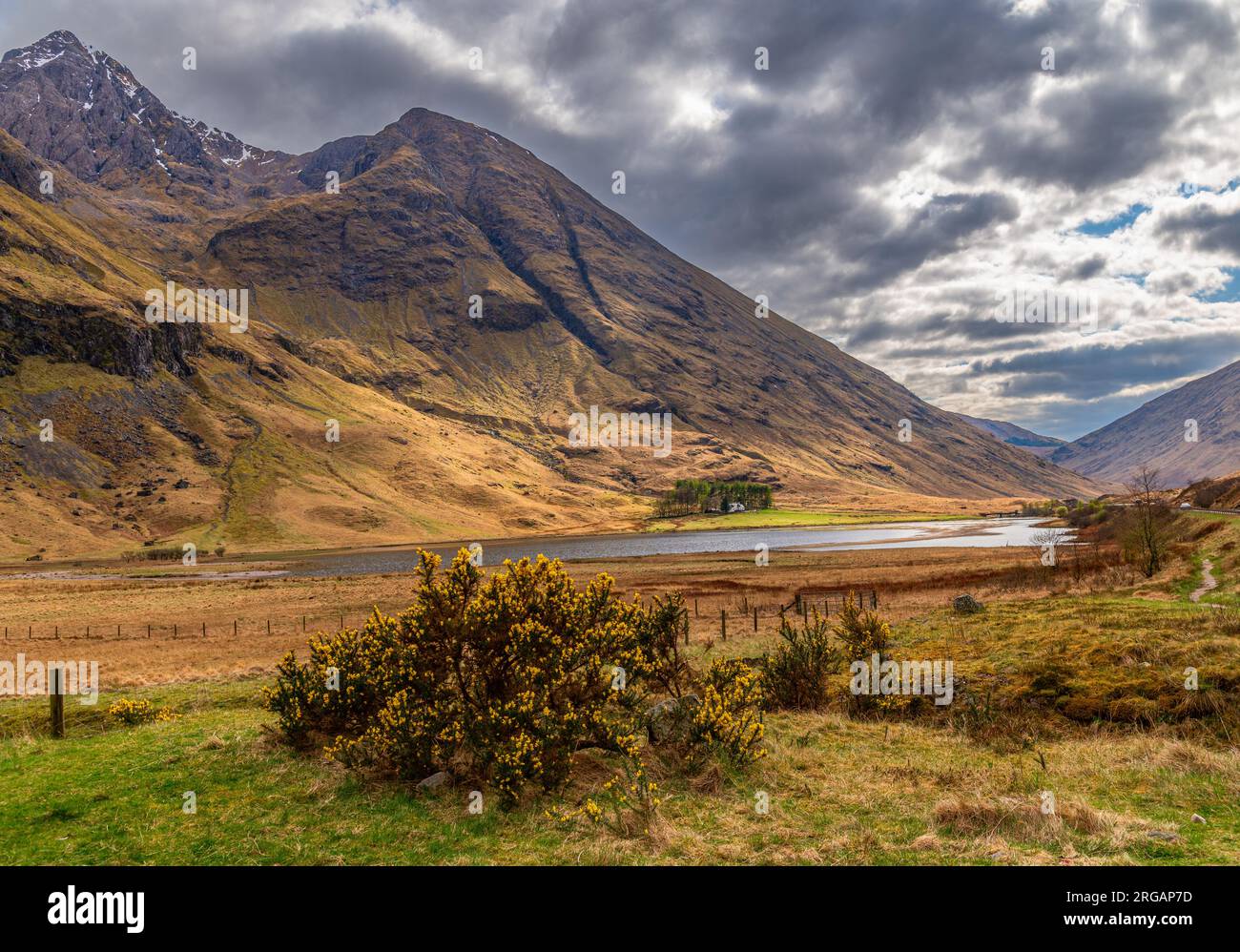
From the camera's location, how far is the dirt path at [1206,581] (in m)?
30.1

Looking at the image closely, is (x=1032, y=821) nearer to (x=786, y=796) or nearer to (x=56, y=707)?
(x=786, y=796)

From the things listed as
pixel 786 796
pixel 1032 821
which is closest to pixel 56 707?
pixel 786 796

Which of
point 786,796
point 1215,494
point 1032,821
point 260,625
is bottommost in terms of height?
point 260,625

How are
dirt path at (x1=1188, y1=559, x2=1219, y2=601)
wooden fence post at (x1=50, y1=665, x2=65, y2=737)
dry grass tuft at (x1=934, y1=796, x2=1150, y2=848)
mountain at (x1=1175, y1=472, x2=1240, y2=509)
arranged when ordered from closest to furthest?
1. dry grass tuft at (x1=934, y1=796, x2=1150, y2=848)
2. wooden fence post at (x1=50, y1=665, x2=65, y2=737)
3. dirt path at (x1=1188, y1=559, x2=1219, y2=601)
4. mountain at (x1=1175, y1=472, x2=1240, y2=509)

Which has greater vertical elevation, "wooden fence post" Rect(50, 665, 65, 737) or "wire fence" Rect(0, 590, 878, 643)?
"wooden fence post" Rect(50, 665, 65, 737)

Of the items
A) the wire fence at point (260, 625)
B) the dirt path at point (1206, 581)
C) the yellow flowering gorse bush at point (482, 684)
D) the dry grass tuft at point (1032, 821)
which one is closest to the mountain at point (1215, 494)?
the dirt path at point (1206, 581)

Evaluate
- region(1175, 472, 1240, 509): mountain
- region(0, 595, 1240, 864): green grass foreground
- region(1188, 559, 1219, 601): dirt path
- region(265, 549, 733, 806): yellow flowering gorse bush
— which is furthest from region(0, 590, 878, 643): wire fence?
region(1175, 472, 1240, 509): mountain

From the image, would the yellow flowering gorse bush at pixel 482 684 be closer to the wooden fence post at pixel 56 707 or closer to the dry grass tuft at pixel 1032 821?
Result: the dry grass tuft at pixel 1032 821

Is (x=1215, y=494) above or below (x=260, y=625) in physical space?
above

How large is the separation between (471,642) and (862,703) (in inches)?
496

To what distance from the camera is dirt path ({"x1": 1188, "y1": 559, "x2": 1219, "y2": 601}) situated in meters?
30.1

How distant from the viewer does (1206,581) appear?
112ft

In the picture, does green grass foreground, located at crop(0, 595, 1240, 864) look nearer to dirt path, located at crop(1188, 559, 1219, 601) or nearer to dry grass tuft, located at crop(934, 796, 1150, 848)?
dry grass tuft, located at crop(934, 796, 1150, 848)

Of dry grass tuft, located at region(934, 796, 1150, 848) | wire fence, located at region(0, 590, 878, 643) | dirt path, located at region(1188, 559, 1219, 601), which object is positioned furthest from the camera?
wire fence, located at region(0, 590, 878, 643)
